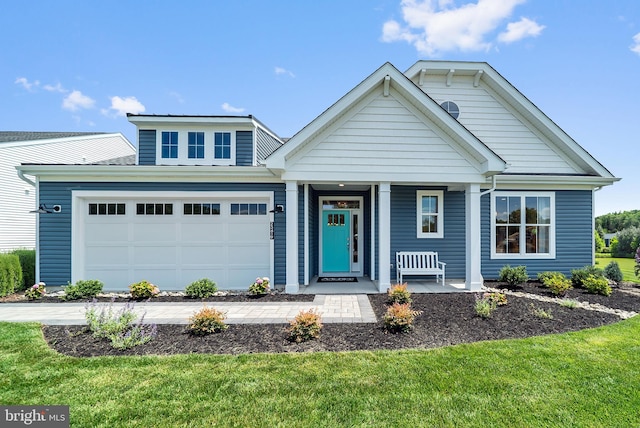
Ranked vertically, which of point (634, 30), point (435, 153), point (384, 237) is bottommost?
point (384, 237)

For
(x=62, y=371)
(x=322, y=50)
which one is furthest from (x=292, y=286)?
(x=322, y=50)

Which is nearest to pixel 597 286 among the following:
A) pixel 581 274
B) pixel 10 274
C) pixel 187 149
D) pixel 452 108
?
pixel 581 274

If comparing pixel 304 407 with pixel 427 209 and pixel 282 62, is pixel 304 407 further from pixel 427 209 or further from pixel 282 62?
pixel 282 62

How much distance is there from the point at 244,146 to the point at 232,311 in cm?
580

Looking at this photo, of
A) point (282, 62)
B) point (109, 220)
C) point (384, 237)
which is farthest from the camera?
point (282, 62)

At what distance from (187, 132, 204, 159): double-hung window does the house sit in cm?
4

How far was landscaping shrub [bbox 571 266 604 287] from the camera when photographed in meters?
8.42

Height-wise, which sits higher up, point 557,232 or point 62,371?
point 557,232

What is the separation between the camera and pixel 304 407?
291 centimetres

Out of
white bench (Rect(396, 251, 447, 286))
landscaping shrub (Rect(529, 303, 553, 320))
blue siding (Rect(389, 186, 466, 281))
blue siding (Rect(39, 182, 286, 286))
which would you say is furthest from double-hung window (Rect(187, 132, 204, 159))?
landscaping shrub (Rect(529, 303, 553, 320))

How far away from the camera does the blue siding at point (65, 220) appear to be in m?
7.98

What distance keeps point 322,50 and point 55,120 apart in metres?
20.0

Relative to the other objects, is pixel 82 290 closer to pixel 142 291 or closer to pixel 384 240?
pixel 142 291

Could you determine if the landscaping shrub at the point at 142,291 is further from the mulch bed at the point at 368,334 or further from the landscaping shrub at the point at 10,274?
the landscaping shrub at the point at 10,274
